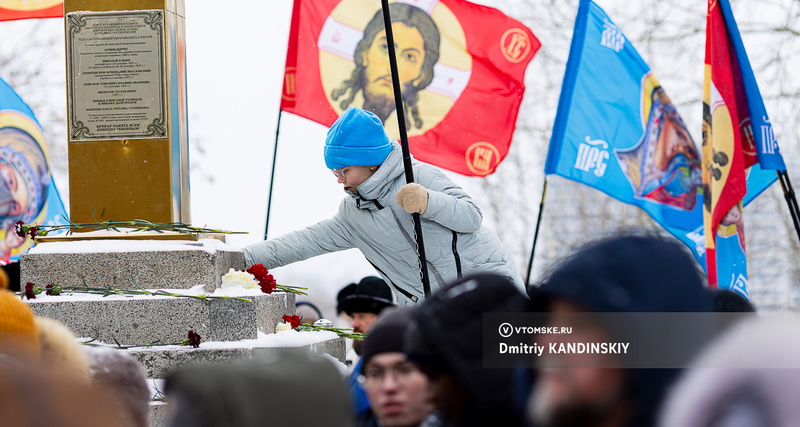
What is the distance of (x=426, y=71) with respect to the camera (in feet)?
29.0

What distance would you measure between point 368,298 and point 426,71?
→ 2652 mm

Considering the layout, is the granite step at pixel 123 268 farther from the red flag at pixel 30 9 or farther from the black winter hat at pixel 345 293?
the red flag at pixel 30 9

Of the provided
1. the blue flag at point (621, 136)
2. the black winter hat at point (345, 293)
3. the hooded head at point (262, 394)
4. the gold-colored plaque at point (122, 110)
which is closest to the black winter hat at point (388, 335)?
the hooded head at point (262, 394)

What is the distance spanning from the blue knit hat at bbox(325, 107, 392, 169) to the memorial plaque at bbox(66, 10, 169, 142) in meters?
1.00

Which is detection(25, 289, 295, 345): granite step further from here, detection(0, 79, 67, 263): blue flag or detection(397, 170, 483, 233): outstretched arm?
detection(0, 79, 67, 263): blue flag

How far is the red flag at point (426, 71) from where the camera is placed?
824 centimetres

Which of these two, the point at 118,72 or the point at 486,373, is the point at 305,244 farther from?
the point at 486,373

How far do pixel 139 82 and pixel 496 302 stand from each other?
327cm

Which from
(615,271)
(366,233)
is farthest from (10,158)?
(615,271)

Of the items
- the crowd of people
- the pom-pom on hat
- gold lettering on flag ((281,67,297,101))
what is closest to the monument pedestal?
the crowd of people

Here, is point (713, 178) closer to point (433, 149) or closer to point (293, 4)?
point (433, 149)

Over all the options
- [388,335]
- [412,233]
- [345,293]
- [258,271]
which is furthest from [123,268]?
[345,293]

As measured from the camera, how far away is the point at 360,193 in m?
4.62

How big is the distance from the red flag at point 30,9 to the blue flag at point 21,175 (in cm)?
61
